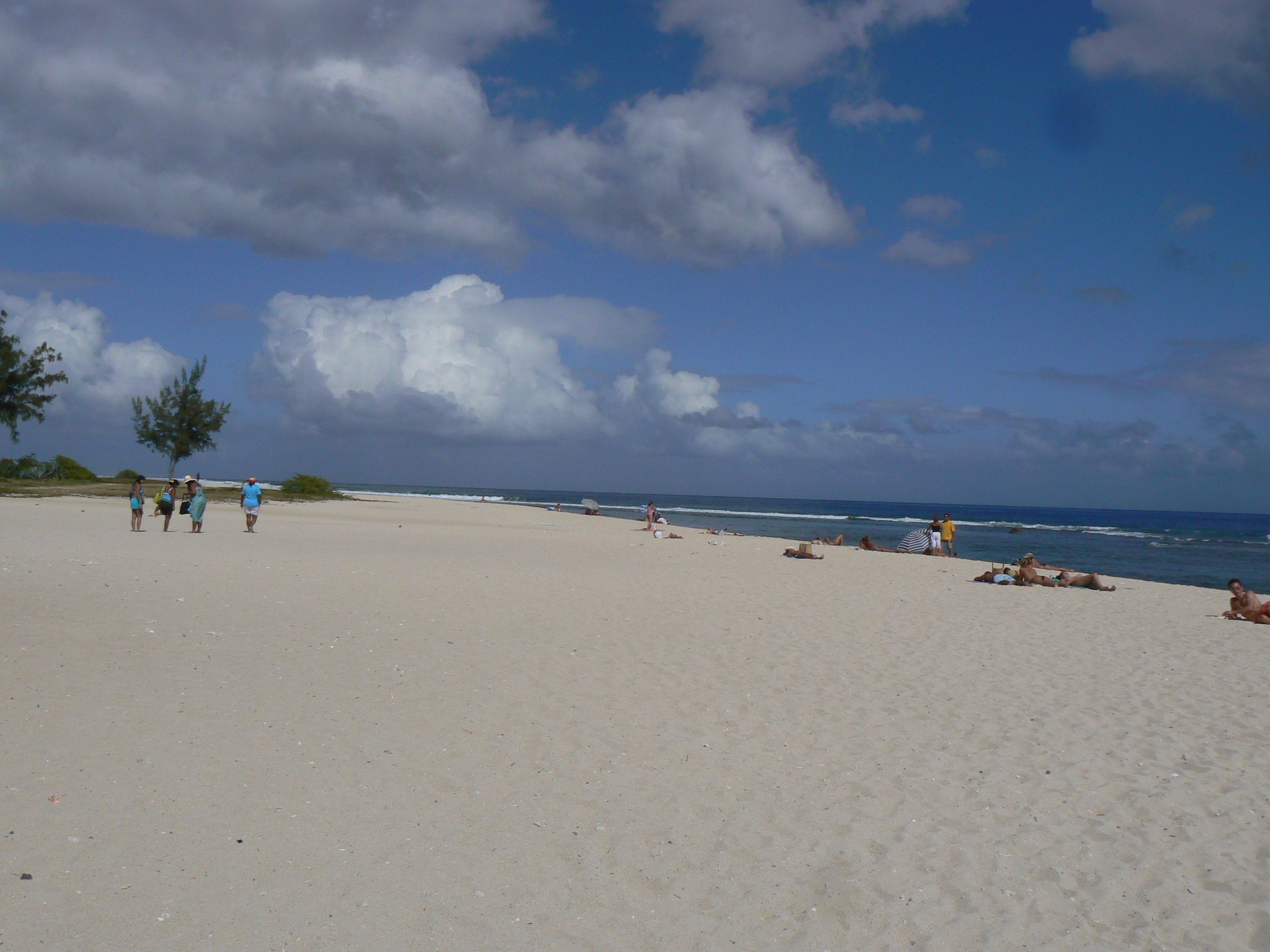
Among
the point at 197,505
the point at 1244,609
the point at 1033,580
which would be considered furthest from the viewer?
the point at 197,505

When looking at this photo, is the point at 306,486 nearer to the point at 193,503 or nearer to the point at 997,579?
the point at 193,503

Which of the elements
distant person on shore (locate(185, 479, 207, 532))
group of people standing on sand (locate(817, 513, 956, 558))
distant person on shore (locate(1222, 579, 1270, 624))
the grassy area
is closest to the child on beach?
distant person on shore (locate(185, 479, 207, 532))

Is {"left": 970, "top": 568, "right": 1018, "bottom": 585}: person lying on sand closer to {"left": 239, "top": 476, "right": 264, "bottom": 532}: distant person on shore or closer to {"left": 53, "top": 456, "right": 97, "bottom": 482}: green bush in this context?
{"left": 239, "top": 476, "right": 264, "bottom": 532}: distant person on shore

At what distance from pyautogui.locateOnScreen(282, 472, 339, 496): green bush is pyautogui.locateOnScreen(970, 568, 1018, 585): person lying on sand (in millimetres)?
43993

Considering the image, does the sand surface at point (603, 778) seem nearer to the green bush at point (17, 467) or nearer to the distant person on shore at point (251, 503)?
the distant person on shore at point (251, 503)

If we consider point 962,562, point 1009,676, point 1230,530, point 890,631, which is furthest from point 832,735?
point 1230,530

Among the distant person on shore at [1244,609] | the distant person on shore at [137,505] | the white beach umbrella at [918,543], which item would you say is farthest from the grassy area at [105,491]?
the distant person on shore at [1244,609]

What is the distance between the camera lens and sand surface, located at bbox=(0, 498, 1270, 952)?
4352 millimetres

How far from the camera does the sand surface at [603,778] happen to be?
4.35 metres

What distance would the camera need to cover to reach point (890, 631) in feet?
39.1

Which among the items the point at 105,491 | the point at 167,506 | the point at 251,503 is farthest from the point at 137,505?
the point at 105,491

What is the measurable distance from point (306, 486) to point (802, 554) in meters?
41.1

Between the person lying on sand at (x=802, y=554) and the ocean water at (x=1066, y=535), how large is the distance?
1278 centimetres

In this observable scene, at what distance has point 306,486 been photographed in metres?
55.0
